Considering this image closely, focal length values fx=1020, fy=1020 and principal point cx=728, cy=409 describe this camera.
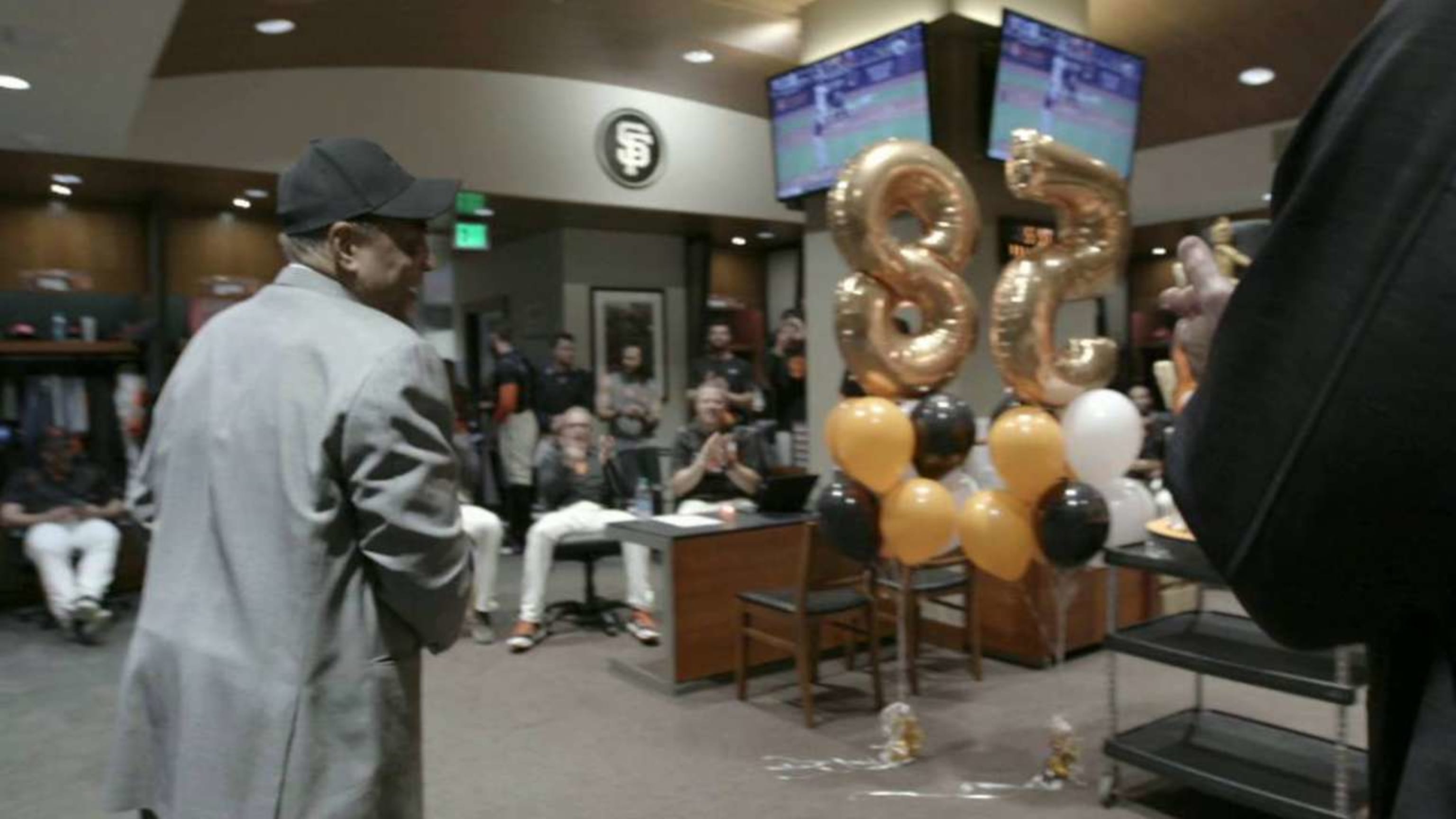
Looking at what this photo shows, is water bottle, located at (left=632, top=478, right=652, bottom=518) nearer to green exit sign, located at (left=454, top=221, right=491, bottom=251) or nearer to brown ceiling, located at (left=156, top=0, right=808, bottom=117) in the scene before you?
brown ceiling, located at (left=156, top=0, right=808, bottom=117)

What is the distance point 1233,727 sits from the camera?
327 centimetres

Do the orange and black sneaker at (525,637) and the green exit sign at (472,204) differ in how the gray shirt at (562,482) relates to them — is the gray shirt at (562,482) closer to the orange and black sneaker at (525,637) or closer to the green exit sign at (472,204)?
the orange and black sneaker at (525,637)

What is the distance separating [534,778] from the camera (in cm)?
349

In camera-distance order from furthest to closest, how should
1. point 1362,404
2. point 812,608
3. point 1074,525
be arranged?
point 812,608, point 1074,525, point 1362,404

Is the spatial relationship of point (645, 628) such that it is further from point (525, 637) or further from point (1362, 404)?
point (1362, 404)

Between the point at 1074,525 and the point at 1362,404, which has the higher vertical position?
the point at 1362,404

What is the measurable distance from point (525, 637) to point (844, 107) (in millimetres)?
3156

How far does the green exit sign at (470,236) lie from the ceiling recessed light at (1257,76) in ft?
18.5

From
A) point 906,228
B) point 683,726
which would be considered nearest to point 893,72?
point 906,228

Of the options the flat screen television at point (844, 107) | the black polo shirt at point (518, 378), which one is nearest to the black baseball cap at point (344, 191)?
the flat screen television at point (844, 107)

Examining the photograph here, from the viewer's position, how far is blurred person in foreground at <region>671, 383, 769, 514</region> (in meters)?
5.27

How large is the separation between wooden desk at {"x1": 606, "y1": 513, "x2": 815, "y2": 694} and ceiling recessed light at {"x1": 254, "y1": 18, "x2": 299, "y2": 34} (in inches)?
133

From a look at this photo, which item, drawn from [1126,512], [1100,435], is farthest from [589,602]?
[1100,435]

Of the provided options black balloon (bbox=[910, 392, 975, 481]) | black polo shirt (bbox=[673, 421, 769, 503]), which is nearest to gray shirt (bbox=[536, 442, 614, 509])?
black polo shirt (bbox=[673, 421, 769, 503])
